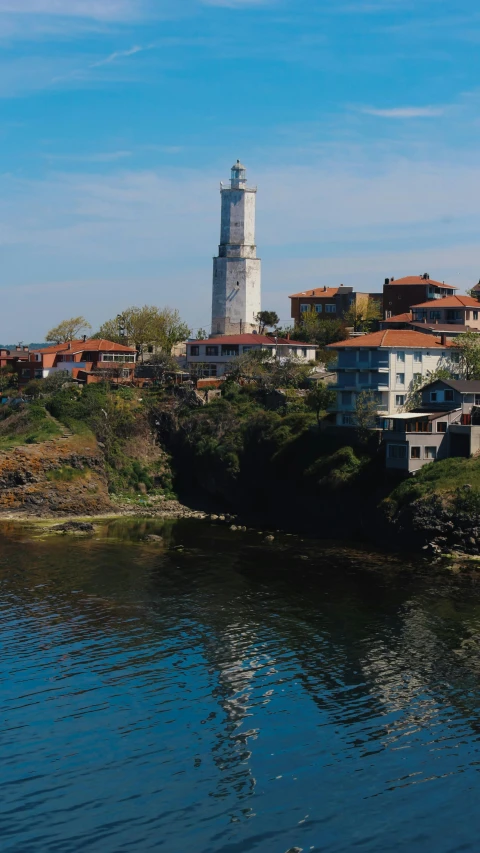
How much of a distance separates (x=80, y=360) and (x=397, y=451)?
47114 mm

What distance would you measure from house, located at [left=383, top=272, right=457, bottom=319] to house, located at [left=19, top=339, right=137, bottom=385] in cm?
3206

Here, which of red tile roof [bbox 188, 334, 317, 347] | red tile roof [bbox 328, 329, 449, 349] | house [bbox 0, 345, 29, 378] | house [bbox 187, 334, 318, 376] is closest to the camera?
red tile roof [bbox 328, 329, 449, 349]

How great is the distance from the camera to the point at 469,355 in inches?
3305

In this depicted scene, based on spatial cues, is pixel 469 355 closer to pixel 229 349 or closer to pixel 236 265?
pixel 229 349

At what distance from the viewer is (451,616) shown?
4994 centimetres

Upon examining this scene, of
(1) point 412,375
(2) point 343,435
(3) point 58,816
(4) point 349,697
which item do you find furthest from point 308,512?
(3) point 58,816

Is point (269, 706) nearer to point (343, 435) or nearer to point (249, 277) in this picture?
point (343, 435)

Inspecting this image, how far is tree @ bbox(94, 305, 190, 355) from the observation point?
123 metres

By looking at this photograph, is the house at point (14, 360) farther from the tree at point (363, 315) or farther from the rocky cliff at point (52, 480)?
the tree at point (363, 315)

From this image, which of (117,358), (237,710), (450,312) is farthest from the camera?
(117,358)

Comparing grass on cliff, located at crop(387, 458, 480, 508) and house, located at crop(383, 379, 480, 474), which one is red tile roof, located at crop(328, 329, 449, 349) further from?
grass on cliff, located at crop(387, 458, 480, 508)

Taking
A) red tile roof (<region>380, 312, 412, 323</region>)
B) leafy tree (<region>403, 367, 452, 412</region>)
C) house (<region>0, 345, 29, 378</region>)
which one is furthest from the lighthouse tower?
leafy tree (<region>403, 367, 452, 412</region>)

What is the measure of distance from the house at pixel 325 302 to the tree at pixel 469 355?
41.2 m

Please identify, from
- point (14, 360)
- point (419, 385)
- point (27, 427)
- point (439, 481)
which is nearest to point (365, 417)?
point (419, 385)
